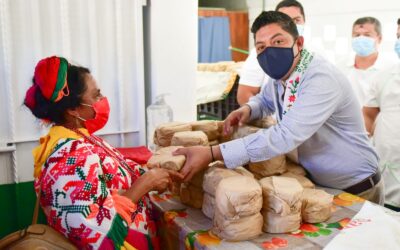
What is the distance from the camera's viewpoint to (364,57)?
3.50 m

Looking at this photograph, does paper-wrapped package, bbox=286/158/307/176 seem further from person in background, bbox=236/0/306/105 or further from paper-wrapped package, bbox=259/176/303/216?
person in background, bbox=236/0/306/105

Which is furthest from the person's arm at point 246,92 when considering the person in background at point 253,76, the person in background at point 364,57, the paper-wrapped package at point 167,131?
the paper-wrapped package at point 167,131

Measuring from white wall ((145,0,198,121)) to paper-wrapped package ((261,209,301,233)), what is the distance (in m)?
1.56

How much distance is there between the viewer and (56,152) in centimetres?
135

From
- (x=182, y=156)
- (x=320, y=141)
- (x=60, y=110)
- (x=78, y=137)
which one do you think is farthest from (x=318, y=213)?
(x=60, y=110)

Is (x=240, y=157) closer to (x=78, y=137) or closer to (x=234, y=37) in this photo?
(x=78, y=137)

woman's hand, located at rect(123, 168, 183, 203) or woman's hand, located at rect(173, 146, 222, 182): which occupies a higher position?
woman's hand, located at rect(173, 146, 222, 182)

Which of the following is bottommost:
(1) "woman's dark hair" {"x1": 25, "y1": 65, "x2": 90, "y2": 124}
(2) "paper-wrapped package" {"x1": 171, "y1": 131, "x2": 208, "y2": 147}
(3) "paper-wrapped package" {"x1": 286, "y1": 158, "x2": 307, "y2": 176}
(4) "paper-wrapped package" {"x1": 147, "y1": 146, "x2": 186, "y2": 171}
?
(3) "paper-wrapped package" {"x1": 286, "y1": 158, "x2": 307, "y2": 176}

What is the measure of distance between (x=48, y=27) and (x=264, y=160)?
159 cm

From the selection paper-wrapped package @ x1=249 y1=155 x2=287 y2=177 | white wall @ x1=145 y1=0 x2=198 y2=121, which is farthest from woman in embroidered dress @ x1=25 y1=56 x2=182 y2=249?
white wall @ x1=145 y1=0 x2=198 y2=121

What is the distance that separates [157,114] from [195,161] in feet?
3.91

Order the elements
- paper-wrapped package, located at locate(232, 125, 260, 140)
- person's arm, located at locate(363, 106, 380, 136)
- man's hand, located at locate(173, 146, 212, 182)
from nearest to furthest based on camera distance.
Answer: man's hand, located at locate(173, 146, 212, 182)
paper-wrapped package, located at locate(232, 125, 260, 140)
person's arm, located at locate(363, 106, 380, 136)

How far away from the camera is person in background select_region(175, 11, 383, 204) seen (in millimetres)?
1510

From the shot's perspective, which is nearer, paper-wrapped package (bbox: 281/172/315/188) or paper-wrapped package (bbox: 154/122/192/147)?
paper-wrapped package (bbox: 281/172/315/188)
